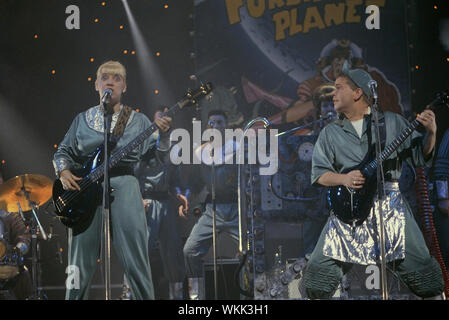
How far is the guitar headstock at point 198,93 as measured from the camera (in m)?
5.88

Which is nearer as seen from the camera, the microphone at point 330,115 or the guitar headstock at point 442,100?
the guitar headstock at point 442,100

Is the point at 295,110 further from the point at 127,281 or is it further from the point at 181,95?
the point at 127,281

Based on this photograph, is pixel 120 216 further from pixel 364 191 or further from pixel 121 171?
pixel 364 191

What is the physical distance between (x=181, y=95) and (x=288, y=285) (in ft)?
7.05

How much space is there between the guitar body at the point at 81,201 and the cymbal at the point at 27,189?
0.34 metres

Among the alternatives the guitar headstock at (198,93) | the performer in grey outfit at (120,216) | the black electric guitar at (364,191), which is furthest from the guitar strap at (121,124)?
the black electric guitar at (364,191)

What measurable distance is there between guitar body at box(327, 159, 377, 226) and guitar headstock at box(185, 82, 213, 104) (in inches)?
60.4

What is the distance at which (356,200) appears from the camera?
562 cm

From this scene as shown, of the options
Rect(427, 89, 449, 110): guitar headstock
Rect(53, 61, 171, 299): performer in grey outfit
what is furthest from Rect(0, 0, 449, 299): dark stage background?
Rect(427, 89, 449, 110): guitar headstock

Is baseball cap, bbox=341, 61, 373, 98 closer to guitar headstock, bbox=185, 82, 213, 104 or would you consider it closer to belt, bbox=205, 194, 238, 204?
guitar headstock, bbox=185, 82, 213, 104

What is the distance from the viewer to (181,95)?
6.17 m

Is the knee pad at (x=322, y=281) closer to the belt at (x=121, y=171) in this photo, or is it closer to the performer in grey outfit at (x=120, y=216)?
the performer in grey outfit at (x=120, y=216)

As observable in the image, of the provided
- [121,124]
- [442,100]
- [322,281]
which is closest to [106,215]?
[121,124]

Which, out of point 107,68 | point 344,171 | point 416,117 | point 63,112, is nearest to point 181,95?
point 107,68
